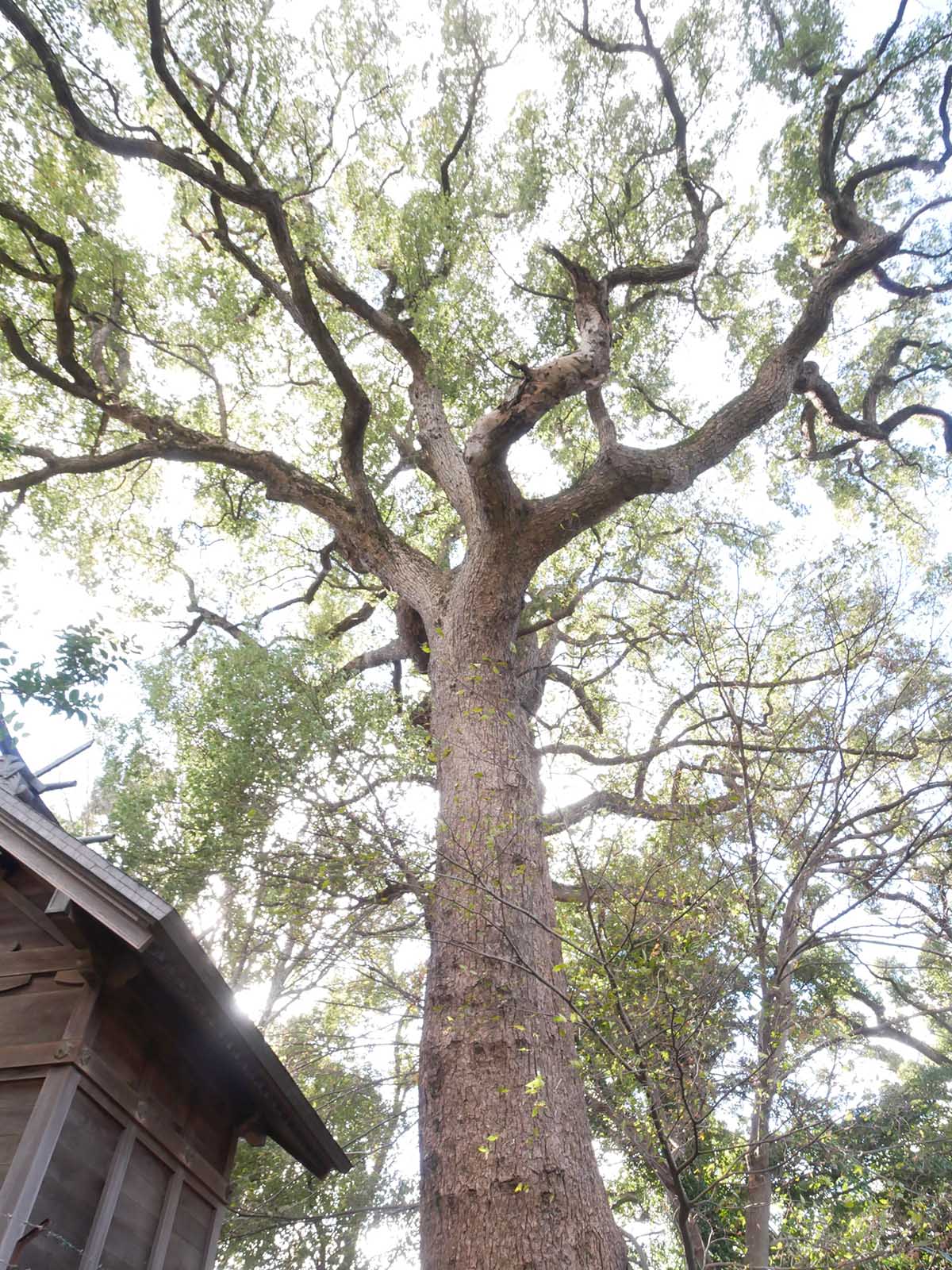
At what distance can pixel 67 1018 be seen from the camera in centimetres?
379

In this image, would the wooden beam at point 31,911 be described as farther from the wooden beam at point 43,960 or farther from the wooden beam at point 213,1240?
the wooden beam at point 213,1240

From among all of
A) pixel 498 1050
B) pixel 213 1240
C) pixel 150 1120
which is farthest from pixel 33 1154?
pixel 498 1050

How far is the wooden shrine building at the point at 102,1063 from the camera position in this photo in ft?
11.4

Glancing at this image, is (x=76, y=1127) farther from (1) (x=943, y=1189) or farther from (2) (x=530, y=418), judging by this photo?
(1) (x=943, y=1189)

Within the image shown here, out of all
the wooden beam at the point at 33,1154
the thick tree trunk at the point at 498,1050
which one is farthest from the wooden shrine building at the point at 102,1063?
the thick tree trunk at the point at 498,1050

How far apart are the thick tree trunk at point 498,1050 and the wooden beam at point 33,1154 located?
169cm

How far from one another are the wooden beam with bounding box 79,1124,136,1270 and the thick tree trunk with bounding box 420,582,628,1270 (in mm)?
1451

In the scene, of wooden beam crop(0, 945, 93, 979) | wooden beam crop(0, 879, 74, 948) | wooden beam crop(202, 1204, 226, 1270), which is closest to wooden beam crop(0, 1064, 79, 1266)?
wooden beam crop(0, 945, 93, 979)

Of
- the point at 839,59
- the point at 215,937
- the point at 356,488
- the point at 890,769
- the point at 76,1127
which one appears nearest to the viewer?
the point at 76,1127

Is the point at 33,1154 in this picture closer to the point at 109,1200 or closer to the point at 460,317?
the point at 109,1200

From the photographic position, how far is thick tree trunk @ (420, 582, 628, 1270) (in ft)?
11.4

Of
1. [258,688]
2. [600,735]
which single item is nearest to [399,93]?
[258,688]

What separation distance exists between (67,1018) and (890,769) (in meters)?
5.48

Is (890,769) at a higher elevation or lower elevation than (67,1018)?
higher
